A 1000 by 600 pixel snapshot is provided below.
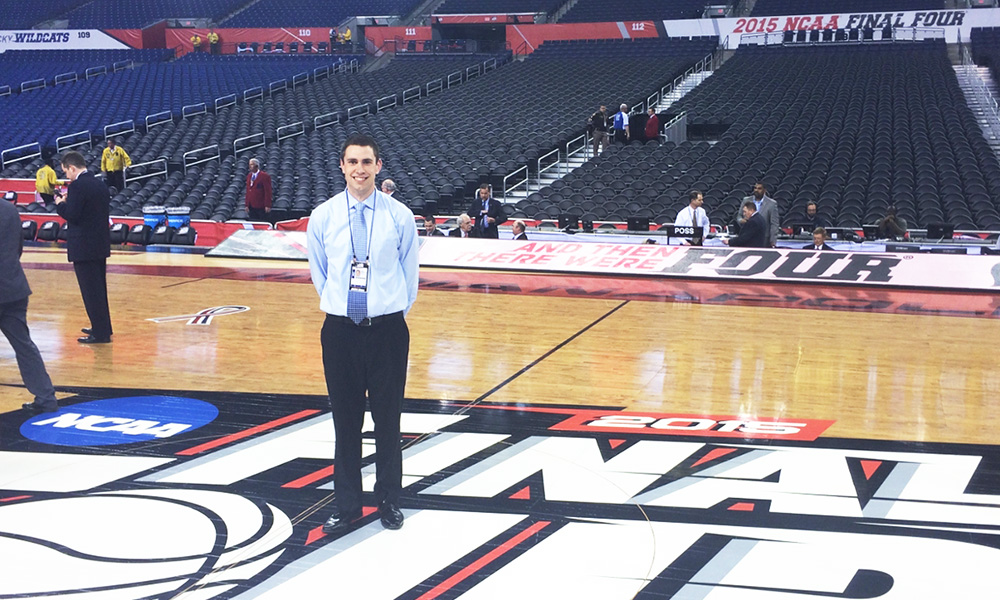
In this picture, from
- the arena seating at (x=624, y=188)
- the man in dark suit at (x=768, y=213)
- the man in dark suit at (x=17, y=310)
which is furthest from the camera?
the arena seating at (x=624, y=188)

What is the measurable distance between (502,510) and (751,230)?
8.43 m

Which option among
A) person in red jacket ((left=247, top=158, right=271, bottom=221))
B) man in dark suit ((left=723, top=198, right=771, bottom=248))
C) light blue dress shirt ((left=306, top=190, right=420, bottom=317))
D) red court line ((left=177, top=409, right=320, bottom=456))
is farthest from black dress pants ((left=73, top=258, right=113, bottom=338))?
person in red jacket ((left=247, top=158, right=271, bottom=221))

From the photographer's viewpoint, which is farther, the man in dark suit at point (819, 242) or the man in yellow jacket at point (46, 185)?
the man in yellow jacket at point (46, 185)

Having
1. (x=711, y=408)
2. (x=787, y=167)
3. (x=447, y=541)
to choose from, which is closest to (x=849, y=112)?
(x=787, y=167)

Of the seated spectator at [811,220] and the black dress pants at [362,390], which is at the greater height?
the seated spectator at [811,220]

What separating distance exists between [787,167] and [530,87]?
1041 cm

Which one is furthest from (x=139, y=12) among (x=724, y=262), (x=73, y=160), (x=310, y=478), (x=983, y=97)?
(x=310, y=478)

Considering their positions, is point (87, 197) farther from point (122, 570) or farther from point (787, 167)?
point (787, 167)

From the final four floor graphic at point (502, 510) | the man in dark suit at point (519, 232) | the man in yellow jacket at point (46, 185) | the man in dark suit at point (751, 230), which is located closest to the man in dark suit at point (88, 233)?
the final four floor graphic at point (502, 510)

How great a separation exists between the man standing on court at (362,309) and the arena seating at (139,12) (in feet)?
Answer: 124

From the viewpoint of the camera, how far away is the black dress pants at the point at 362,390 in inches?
158

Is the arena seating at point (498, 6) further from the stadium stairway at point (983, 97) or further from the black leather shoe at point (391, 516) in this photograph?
the black leather shoe at point (391, 516)

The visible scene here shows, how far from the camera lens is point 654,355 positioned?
7.80 metres

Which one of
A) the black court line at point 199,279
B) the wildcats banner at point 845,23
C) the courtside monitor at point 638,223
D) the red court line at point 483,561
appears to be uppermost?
the wildcats banner at point 845,23
